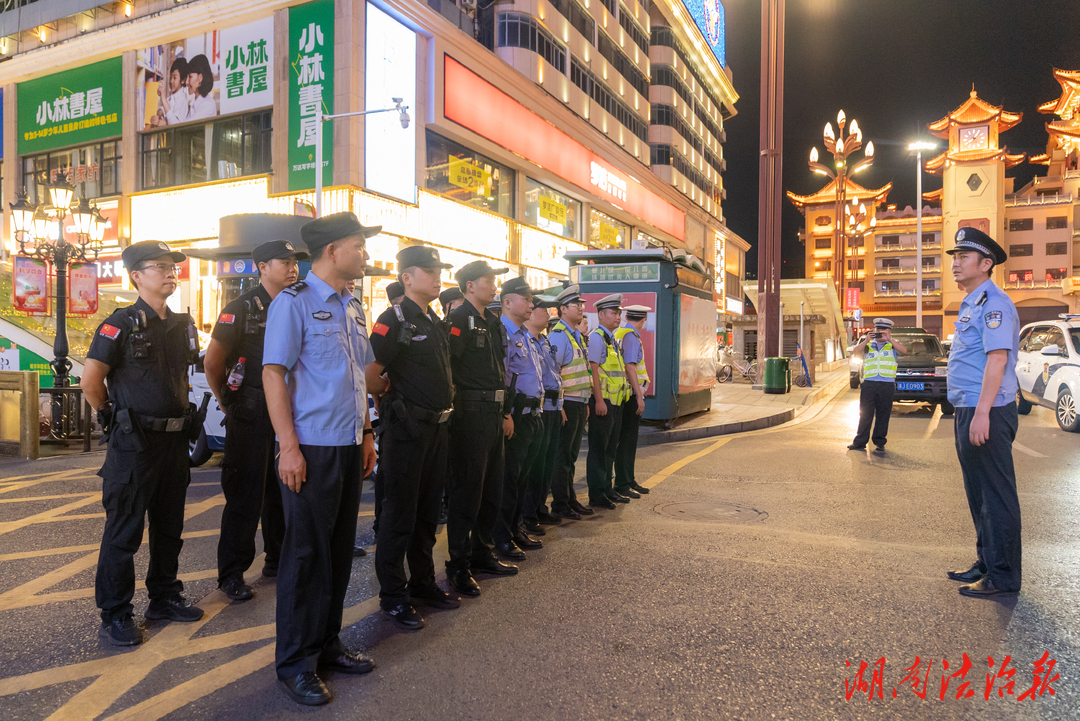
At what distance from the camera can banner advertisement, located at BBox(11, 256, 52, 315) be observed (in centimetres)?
1116

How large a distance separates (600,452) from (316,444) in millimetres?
3990

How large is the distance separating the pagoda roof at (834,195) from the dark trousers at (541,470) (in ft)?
267

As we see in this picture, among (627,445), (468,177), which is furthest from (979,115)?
(627,445)

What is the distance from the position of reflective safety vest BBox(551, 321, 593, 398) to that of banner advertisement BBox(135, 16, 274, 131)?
1891 centimetres

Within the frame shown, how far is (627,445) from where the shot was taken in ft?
23.3

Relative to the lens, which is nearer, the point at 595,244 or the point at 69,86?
the point at 69,86

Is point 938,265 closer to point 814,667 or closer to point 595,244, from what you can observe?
point 595,244

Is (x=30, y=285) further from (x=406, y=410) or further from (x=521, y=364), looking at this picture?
(x=406, y=410)

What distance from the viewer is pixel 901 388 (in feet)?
47.0

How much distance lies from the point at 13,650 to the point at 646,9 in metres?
48.2

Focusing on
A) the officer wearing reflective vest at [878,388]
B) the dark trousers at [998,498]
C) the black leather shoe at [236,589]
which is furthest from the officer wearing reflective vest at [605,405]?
the officer wearing reflective vest at [878,388]

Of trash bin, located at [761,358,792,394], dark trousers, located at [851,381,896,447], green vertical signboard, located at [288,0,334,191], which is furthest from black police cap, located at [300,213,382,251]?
green vertical signboard, located at [288,0,334,191]

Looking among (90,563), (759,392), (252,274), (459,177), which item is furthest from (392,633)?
(459,177)

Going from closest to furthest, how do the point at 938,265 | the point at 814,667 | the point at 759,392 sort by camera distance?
the point at 814,667
the point at 759,392
the point at 938,265
